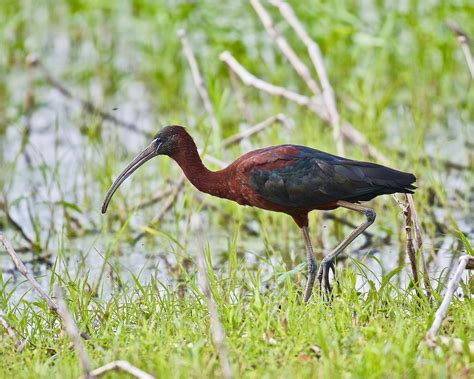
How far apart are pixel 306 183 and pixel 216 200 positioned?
1965 mm

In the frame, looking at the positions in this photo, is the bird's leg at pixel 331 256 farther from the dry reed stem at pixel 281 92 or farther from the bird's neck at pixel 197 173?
the dry reed stem at pixel 281 92

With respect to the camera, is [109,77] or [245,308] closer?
[245,308]

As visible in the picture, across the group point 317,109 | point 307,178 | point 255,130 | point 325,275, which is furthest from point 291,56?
point 325,275

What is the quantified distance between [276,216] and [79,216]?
1361 mm

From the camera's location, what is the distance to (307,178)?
480 centimetres

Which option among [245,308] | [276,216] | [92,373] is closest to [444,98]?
[276,216]

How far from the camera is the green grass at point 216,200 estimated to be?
4055 mm

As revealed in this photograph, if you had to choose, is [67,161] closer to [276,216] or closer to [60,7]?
[276,216]

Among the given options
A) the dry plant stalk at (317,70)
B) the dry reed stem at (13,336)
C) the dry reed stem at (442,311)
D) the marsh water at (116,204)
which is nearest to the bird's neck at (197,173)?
the marsh water at (116,204)

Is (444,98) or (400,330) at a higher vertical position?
(444,98)

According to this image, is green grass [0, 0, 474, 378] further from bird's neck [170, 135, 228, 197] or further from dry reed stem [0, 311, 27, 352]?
bird's neck [170, 135, 228, 197]

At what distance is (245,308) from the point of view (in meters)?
4.81

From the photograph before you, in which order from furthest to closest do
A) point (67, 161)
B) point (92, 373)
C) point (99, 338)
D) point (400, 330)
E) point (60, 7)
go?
point (60, 7)
point (67, 161)
point (99, 338)
point (400, 330)
point (92, 373)

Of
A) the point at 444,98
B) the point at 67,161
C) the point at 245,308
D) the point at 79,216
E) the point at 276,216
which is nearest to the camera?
the point at 245,308
